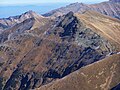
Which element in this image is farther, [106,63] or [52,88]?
[106,63]

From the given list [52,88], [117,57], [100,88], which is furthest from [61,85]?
[117,57]

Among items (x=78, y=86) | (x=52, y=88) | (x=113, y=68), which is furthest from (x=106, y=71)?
(x=52, y=88)

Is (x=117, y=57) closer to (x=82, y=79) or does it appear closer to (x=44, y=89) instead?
(x=82, y=79)

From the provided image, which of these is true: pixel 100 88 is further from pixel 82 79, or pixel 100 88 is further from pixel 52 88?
pixel 52 88

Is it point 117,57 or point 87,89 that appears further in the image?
point 117,57

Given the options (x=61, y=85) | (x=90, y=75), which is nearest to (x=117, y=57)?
(x=90, y=75)
